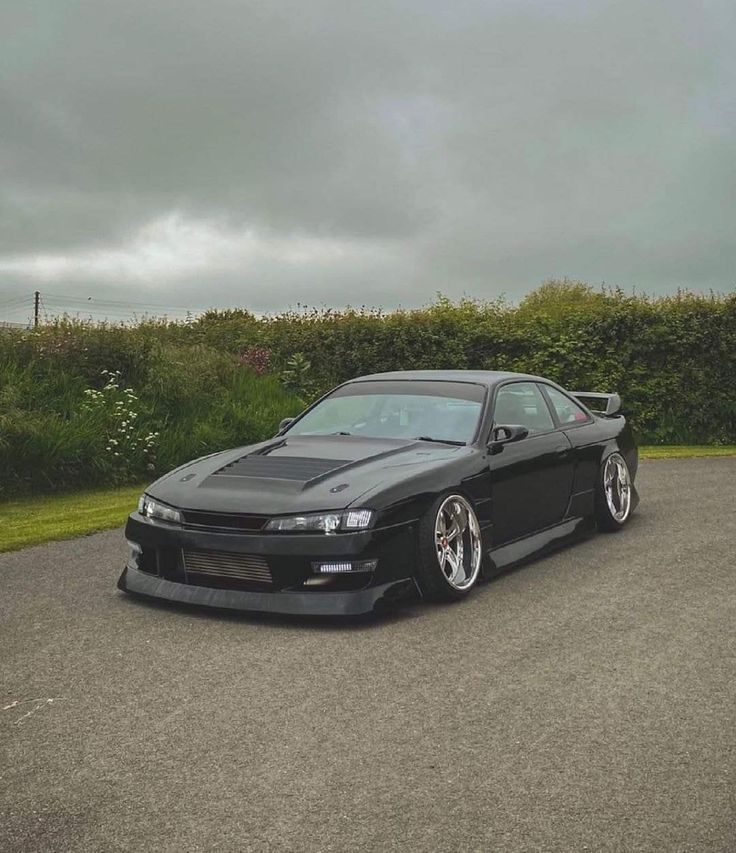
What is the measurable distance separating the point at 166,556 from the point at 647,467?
9.40 meters

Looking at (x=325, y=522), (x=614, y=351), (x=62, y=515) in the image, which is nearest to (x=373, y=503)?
(x=325, y=522)

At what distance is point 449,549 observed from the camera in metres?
6.36

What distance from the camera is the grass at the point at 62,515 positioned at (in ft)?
30.4

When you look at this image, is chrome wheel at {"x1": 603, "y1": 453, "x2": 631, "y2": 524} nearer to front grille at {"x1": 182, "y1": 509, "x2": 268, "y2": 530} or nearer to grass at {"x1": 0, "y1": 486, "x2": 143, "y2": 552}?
front grille at {"x1": 182, "y1": 509, "x2": 268, "y2": 530}

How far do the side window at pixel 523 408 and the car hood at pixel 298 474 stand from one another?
86 centimetres

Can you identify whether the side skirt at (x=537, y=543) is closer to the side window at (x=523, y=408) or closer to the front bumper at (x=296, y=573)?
the side window at (x=523, y=408)

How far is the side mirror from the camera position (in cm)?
710

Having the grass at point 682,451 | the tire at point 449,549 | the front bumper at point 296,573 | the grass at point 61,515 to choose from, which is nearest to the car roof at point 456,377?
the tire at point 449,549

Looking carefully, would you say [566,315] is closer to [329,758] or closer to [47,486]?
[47,486]

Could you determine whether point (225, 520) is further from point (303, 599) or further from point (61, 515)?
point (61, 515)

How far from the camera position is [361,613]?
5.69 m

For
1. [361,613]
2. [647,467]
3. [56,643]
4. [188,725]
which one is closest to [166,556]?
[56,643]

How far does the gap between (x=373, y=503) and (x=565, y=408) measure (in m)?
3.27

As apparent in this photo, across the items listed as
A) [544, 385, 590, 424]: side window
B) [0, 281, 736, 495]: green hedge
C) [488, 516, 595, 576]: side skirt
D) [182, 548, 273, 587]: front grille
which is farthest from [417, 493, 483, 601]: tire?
[0, 281, 736, 495]: green hedge
